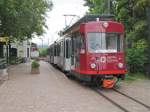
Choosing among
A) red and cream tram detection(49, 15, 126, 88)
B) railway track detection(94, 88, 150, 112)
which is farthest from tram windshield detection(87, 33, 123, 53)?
railway track detection(94, 88, 150, 112)

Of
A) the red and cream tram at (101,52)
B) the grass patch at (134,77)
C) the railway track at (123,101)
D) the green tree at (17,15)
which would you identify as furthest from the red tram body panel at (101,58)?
the green tree at (17,15)

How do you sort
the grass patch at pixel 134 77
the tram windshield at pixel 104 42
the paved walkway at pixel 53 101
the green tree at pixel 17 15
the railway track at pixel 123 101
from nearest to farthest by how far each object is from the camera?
the railway track at pixel 123 101 < the paved walkway at pixel 53 101 < the tram windshield at pixel 104 42 < the grass patch at pixel 134 77 < the green tree at pixel 17 15

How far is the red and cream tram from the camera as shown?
21547mm

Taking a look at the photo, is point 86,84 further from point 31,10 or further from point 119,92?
point 31,10

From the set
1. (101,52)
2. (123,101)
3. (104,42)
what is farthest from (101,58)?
(123,101)

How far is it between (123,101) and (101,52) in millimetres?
5105

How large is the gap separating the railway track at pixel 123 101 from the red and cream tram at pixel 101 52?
0.82 meters

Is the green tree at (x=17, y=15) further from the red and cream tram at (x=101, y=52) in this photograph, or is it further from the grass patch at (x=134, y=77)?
the red and cream tram at (x=101, y=52)

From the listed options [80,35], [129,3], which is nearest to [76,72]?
[80,35]

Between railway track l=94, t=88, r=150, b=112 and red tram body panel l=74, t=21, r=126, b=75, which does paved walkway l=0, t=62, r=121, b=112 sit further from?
red tram body panel l=74, t=21, r=126, b=75

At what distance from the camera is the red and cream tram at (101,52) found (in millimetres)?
21547

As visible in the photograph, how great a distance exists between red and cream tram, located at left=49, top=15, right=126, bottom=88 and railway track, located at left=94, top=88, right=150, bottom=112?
0.82 m

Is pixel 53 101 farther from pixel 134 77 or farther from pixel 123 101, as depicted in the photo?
pixel 134 77

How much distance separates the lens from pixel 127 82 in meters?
25.2
